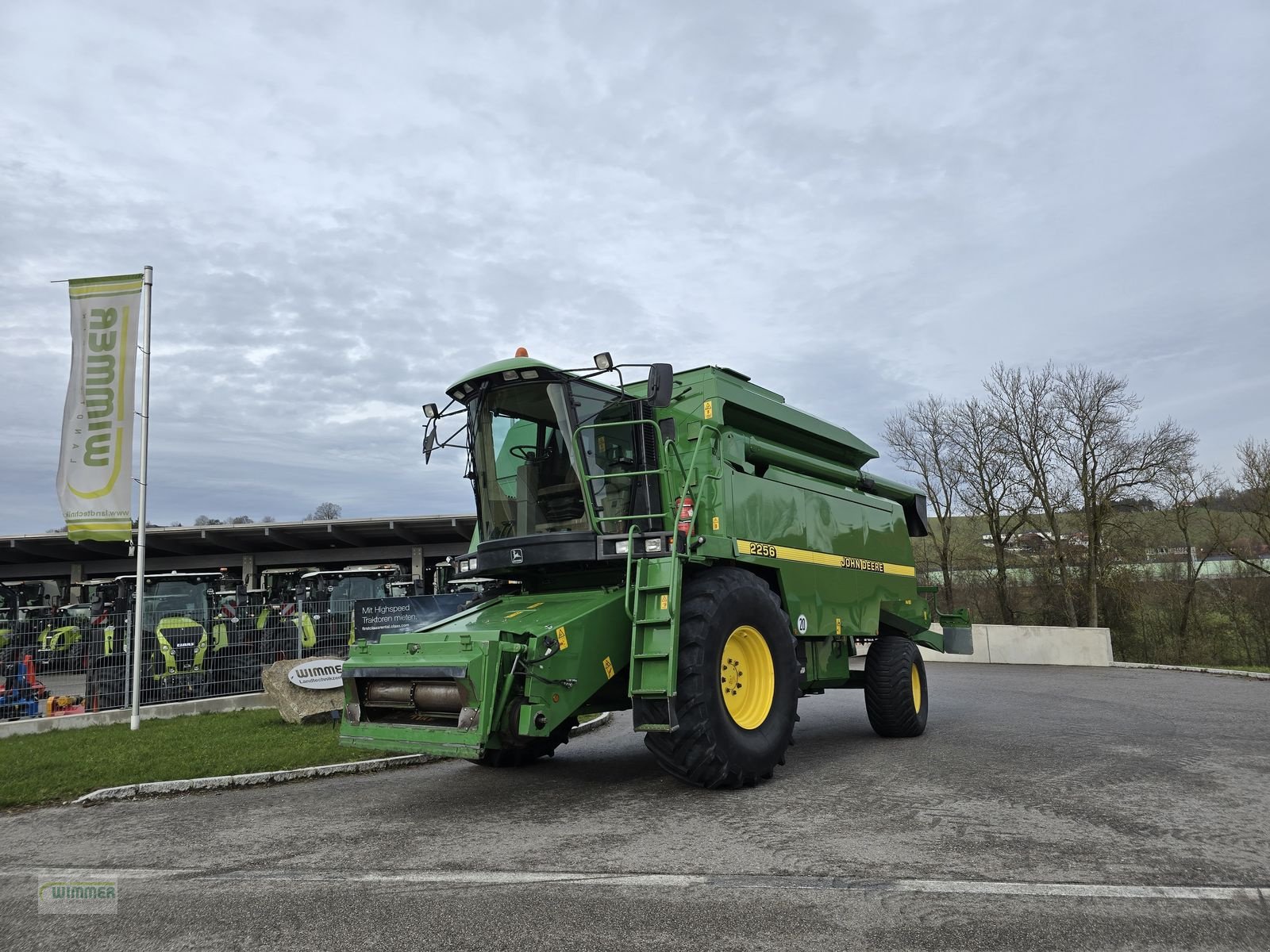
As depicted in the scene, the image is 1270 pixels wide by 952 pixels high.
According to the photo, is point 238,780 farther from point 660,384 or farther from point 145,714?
point 145,714

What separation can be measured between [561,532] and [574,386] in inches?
47.2

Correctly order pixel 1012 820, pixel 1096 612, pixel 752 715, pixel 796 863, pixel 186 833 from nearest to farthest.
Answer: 1. pixel 796 863
2. pixel 1012 820
3. pixel 186 833
4. pixel 752 715
5. pixel 1096 612

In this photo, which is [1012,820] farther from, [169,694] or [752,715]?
[169,694]

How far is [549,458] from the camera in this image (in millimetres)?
7211

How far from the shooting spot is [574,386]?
7.06 metres

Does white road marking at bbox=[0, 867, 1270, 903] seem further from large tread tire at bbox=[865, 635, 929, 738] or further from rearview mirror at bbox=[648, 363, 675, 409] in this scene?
large tread tire at bbox=[865, 635, 929, 738]

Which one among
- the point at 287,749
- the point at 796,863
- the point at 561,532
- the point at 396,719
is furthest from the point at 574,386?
the point at 287,749

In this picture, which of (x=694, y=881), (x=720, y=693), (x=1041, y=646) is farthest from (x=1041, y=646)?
(x=694, y=881)

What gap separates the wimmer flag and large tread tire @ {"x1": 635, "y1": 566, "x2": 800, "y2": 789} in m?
8.18

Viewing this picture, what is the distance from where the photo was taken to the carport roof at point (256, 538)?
38.0m

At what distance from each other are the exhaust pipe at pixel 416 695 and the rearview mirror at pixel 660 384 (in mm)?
2461

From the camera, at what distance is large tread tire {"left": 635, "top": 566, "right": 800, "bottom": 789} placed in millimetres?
5984

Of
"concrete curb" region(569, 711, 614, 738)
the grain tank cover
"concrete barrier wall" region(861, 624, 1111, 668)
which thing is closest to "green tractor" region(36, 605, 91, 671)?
"concrete curb" region(569, 711, 614, 738)

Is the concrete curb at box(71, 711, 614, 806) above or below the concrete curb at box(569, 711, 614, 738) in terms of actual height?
above
